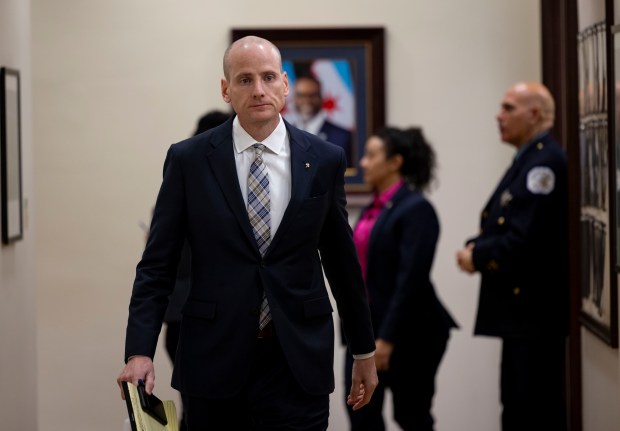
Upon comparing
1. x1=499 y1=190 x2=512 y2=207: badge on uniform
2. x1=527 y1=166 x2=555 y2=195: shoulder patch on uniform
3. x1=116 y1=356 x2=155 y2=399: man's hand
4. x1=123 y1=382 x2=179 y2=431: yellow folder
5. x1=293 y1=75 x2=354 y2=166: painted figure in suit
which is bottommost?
x1=123 y1=382 x2=179 y2=431: yellow folder

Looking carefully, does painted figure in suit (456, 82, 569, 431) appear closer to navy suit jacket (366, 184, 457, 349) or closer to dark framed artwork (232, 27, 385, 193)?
navy suit jacket (366, 184, 457, 349)

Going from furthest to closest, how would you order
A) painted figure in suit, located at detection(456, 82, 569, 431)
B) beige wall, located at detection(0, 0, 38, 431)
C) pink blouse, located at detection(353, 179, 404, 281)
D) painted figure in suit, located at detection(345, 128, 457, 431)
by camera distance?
1. pink blouse, located at detection(353, 179, 404, 281)
2. painted figure in suit, located at detection(345, 128, 457, 431)
3. painted figure in suit, located at detection(456, 82, 569, 431)
4. beige wall, located at detection(0, 0, 38, 431)

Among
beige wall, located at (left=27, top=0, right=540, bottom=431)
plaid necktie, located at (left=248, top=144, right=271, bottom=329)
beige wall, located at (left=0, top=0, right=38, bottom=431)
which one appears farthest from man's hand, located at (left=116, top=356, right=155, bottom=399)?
beige wall, located at (left=27, top=0, right=540, bottom=431)

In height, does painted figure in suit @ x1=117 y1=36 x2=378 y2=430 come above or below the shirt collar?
below

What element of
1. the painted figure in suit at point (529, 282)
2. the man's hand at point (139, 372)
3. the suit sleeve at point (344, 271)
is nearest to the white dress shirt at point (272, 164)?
the suit sleeve at point (344, 271)

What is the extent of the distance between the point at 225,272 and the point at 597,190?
2.08m

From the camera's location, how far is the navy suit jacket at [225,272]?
2.57 meters

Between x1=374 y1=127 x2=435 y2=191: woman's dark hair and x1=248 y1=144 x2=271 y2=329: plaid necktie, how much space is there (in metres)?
2.23

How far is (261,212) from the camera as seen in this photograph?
8.53ft

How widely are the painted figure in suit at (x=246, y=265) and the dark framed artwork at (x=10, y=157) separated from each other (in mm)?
1519

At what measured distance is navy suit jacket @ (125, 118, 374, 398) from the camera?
2568 mm

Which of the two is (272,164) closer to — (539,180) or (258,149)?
(258,149)

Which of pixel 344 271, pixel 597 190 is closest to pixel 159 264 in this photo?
pixel 344 271

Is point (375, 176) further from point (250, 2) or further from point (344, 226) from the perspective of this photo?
point (344, 226)
